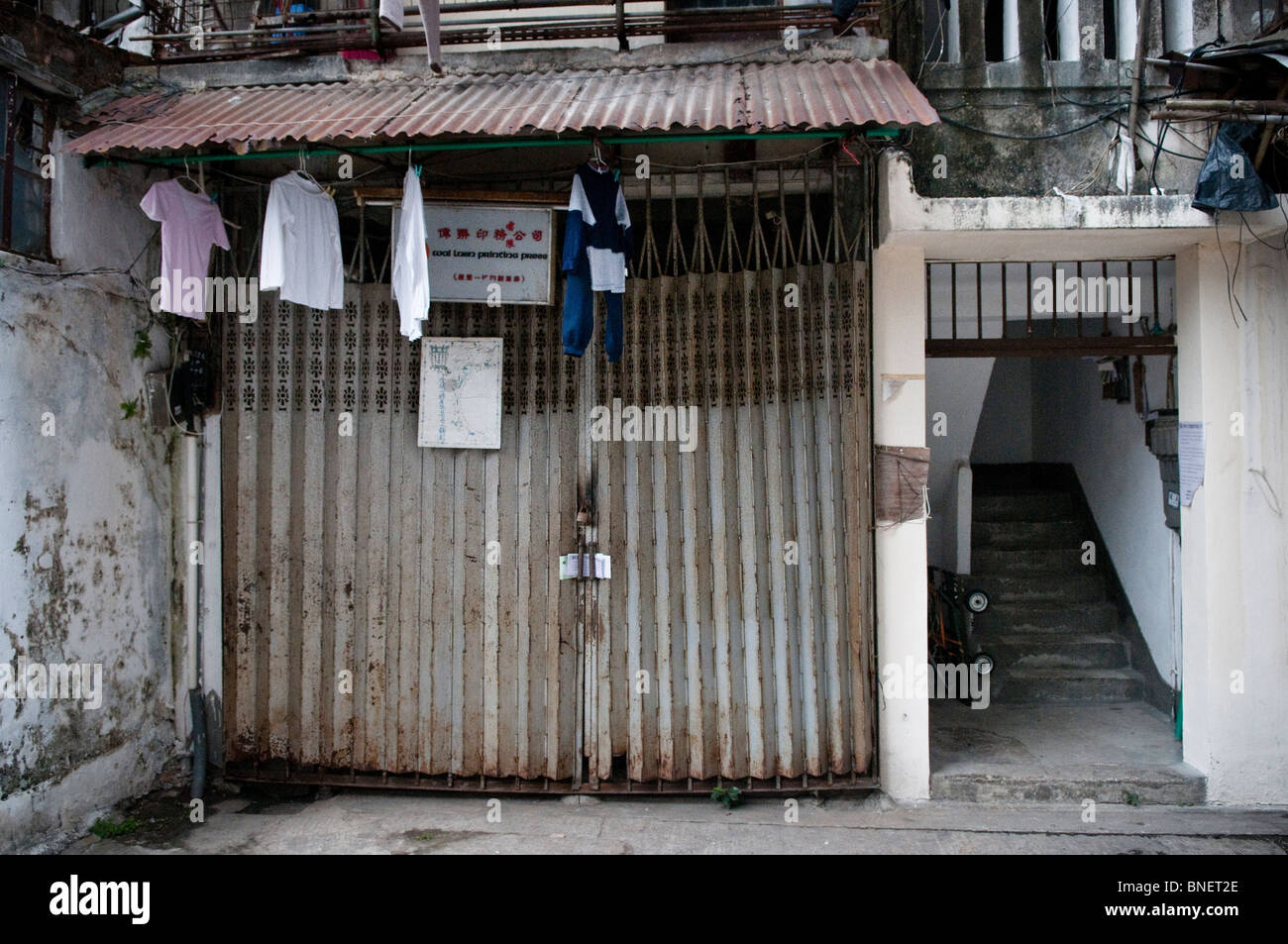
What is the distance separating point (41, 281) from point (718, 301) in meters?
4.12

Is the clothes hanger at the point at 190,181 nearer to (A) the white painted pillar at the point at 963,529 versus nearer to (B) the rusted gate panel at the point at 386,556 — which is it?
(B) the rusted gate panel at the point at 386,556

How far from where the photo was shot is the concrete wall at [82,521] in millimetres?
4902

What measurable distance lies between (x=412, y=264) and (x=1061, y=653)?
639 centimetres

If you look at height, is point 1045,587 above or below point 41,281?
below

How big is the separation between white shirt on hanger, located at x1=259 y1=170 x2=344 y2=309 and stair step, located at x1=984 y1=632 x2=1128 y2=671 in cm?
626

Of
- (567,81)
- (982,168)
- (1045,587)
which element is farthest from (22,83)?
(1045,587)

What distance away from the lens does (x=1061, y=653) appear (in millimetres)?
7695

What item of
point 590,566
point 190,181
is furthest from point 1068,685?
point 190,181

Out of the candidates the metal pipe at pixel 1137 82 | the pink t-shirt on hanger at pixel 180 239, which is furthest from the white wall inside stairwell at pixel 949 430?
the pink t-shirt on hanger at pixel 180 239

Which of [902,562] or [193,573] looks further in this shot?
[193,573]

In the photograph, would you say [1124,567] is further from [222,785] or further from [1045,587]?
[222,785]

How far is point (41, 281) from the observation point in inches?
200

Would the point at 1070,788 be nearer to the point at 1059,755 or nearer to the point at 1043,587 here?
the point at 1059,755
